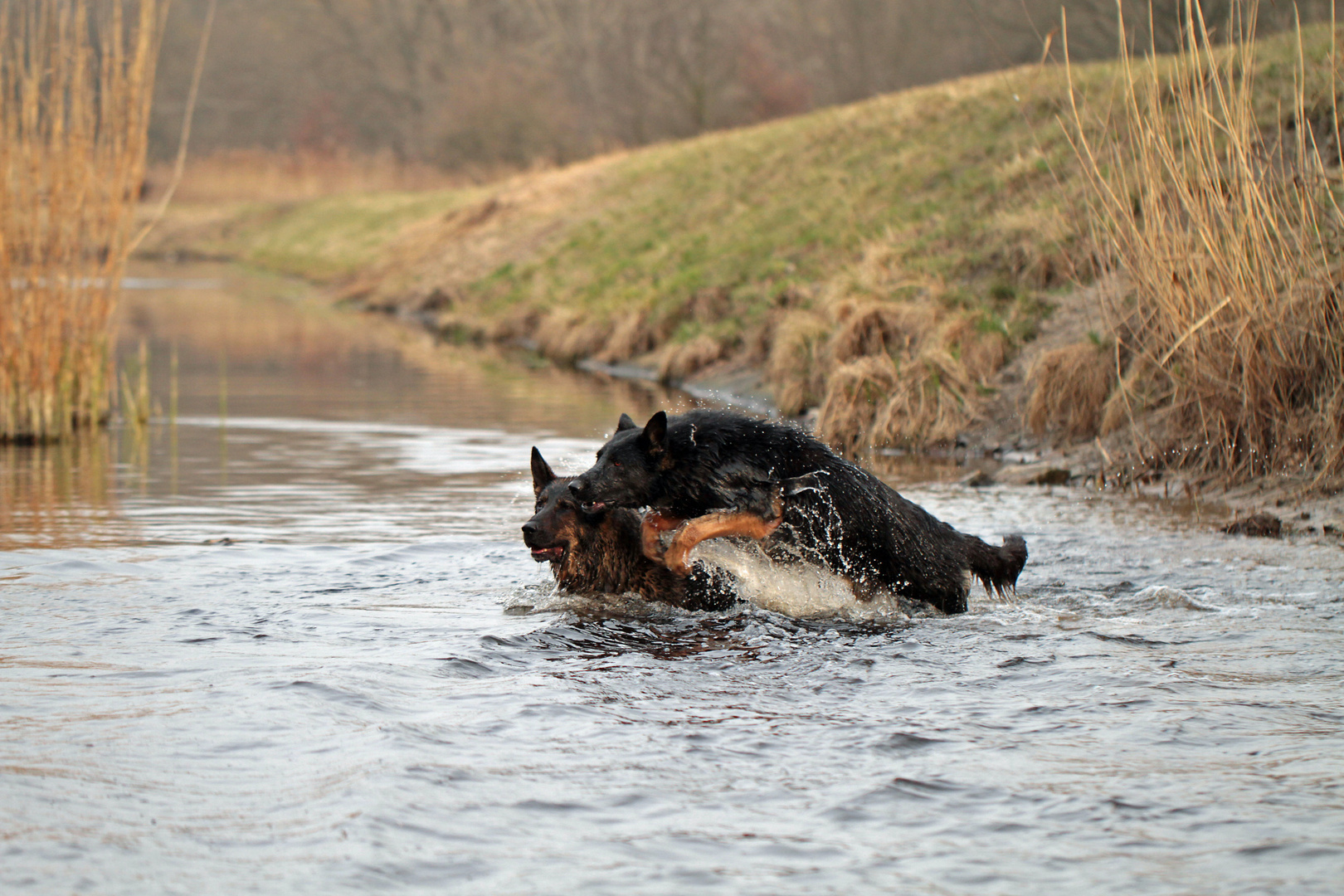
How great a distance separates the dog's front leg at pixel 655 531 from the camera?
24.6ft

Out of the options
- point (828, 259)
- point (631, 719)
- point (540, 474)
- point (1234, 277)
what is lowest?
point (631, 719)

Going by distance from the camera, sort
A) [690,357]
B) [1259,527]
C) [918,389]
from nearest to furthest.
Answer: [1259,527]
[918,389]
[690,357]

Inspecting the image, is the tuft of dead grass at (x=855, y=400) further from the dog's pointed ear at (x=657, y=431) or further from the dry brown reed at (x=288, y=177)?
the dry brown reed at (x=288, y=177)

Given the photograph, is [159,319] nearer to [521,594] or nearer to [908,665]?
[521,594]

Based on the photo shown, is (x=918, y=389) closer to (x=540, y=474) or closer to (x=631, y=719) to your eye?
(x=540, y=474)

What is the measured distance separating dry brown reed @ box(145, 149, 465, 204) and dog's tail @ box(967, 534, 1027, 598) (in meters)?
51.2

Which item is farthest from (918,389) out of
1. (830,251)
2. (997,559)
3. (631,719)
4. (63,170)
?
(631,719)

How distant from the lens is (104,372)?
14.1 meters

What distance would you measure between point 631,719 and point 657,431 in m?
2.29

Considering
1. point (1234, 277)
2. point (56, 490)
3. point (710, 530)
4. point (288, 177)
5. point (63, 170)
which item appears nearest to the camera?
point (710, 530)

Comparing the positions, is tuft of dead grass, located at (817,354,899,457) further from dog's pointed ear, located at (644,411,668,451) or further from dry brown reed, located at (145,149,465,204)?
dry brown reed, located at (145,149,465,204)

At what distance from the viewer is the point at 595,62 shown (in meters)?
62.4

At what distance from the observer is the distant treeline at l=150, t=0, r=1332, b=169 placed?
185 feet

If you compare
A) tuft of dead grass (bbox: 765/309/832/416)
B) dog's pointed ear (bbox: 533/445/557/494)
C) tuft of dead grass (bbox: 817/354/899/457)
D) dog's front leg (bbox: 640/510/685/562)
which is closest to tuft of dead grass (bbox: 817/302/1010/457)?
tuft of dead grass (bbox: 817/354/899/457)
